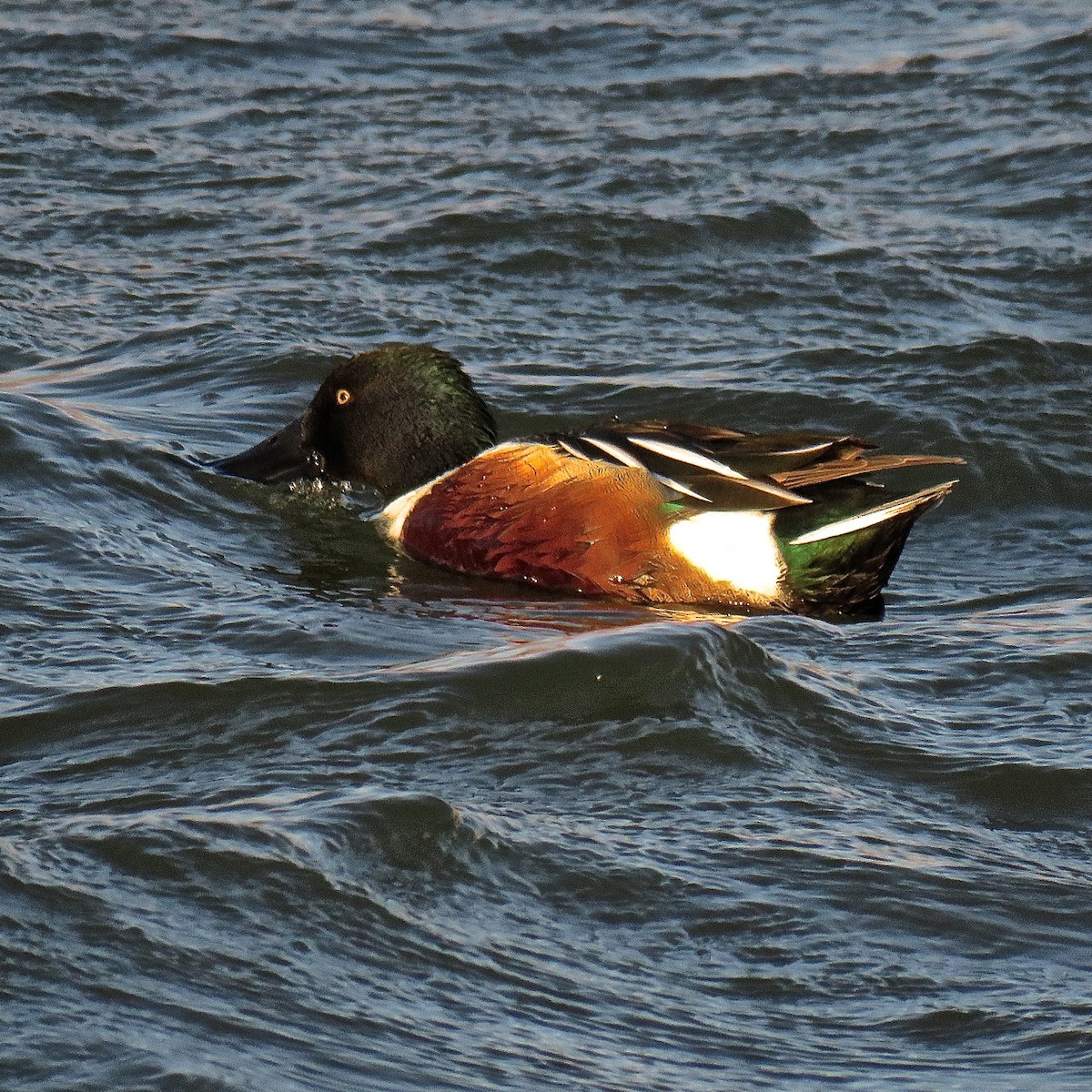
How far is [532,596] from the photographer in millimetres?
6191

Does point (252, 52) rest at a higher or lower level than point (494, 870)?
higher

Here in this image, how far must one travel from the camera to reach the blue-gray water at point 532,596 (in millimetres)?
3633

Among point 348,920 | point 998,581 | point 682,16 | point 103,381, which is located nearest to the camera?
point 348,920

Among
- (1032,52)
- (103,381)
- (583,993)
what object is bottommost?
(583,993)

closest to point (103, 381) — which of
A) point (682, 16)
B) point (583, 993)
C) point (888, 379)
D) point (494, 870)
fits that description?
point (888, 379)

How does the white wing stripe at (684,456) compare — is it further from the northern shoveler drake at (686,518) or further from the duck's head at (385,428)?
the duck's head at (385,428)

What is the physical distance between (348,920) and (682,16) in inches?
381

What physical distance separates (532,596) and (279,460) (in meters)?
1.36

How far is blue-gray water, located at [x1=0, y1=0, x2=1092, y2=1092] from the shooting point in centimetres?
363

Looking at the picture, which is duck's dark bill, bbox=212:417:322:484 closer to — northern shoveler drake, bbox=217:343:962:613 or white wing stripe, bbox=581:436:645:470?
northern shoveler drake, bbox=217:343:962:613

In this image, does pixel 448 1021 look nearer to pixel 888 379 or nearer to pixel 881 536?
pixel 881 536

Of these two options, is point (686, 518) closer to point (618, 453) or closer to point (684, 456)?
point (684, 456)

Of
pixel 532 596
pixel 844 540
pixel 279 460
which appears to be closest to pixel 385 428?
pixel 279 460

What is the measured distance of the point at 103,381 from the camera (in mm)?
7914
